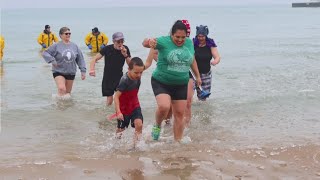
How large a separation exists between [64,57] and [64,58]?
20 millimetres

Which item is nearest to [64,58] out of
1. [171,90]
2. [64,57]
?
[64,57]

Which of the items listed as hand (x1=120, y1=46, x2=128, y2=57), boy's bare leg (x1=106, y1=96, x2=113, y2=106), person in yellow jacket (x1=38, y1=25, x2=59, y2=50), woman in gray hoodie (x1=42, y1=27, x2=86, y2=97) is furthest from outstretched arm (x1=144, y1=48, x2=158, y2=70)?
person in yellow jacket (x1=38, y1=25, x2=59, y2=50)

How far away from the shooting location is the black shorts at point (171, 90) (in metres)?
6.35

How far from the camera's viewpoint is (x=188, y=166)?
5668 mm

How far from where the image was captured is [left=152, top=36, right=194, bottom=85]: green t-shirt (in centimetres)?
615

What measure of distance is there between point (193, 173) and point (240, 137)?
1.98 m

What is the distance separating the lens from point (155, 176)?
209 inches

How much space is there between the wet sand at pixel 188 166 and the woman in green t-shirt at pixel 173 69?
1.95ft

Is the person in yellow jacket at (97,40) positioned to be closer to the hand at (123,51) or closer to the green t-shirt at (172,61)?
the hand at (123,51)

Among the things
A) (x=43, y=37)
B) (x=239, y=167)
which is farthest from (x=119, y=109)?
(x=43, y=37)

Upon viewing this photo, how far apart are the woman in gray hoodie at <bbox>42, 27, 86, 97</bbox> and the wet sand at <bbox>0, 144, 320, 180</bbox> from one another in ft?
11.8

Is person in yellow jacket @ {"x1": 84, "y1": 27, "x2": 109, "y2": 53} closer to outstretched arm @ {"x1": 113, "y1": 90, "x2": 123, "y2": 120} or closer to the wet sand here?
outstretched arm @ {"x1": 113, "y1": 90, "x2": 123, "y2": 120}

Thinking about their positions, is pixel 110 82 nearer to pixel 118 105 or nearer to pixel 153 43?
pixel 118 105

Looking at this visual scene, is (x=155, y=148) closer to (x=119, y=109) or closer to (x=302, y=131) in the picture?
(x=119, y=109)
